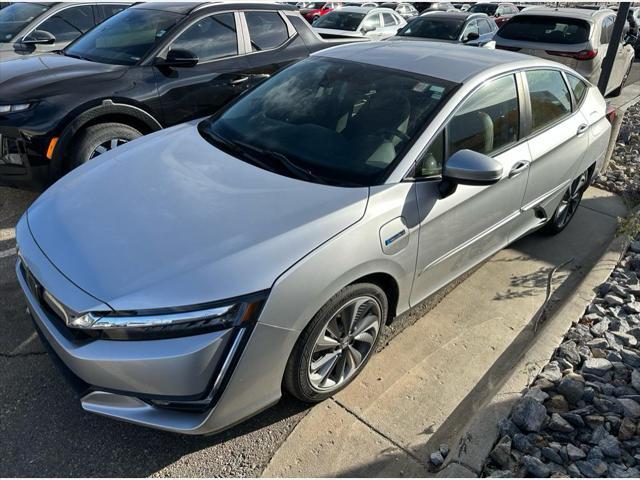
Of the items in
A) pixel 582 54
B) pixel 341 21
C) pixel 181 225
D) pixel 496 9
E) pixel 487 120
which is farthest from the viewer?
pixel 496 9

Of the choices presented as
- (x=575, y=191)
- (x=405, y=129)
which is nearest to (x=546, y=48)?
(x=575, y=191)

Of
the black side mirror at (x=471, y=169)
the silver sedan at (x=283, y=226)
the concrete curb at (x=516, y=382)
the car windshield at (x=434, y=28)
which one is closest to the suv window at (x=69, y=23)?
the silver sedan at (x=283, y=226)

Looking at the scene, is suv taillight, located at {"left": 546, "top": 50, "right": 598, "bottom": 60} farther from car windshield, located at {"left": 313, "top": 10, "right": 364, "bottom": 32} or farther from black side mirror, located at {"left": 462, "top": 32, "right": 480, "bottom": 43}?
car windshield, located at {"left": 313, "top": 10, "right": 364, "bottom": 32}

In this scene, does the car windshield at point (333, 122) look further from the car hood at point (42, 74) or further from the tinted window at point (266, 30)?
the tinted window at point (266, 30)

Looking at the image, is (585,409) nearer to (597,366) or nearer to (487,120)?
(597,366)

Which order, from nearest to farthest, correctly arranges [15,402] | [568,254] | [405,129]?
1. [15,402]
2. [405,129]
3. [568,254]

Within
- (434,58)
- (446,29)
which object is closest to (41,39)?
(434,58)

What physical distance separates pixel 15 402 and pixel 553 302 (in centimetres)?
349

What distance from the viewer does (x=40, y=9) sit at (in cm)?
715

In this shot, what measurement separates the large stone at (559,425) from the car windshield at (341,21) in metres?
11.2

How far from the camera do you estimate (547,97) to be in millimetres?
3641

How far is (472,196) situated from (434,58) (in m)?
0.97

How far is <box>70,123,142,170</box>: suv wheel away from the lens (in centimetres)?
415

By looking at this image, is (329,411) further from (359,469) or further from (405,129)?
(405,129)
